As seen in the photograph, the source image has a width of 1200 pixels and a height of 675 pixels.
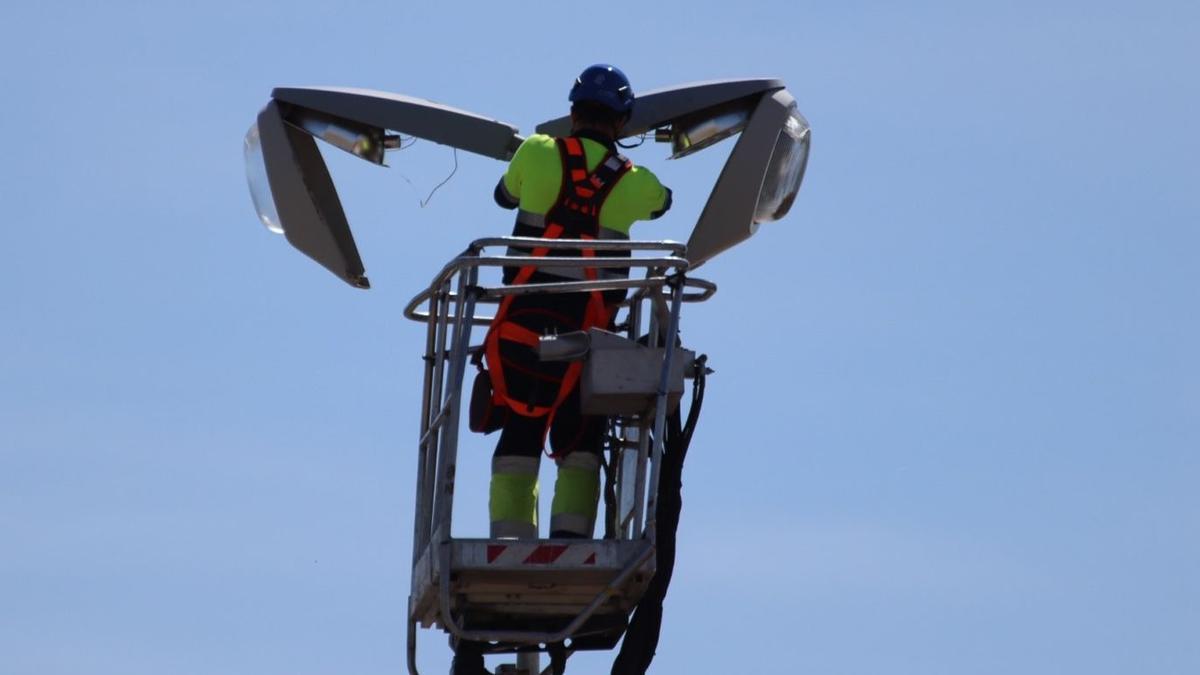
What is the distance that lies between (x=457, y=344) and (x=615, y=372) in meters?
0.89

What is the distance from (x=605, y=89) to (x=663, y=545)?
9.04ft

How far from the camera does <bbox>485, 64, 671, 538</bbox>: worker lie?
610 inches

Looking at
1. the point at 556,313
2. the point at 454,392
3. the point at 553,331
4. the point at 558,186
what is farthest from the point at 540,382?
the point at 558,186

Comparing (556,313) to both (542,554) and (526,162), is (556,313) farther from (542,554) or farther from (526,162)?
(542,554)

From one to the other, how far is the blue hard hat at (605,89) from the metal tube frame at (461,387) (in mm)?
1076

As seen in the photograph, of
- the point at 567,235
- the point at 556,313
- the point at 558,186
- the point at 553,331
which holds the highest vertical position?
the point at 558,186

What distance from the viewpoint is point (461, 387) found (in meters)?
14.9

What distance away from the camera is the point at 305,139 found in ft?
55.7

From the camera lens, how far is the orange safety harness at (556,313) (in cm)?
1546

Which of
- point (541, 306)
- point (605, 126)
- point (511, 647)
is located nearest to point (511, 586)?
point (511, 647)

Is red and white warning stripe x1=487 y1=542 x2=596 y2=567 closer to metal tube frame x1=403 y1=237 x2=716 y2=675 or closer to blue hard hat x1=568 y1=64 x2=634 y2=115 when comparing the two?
metal tube frame x1=403 y1=237 x2=716 y2=675

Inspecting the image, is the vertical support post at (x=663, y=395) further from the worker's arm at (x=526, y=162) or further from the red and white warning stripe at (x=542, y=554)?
the worker's arm at (x=526, y=162)

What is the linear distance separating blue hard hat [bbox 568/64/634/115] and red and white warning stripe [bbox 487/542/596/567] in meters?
2.76

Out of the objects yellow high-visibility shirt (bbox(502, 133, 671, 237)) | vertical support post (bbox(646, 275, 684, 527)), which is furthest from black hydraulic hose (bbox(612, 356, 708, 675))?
yellow high-visibility shirt (bbox(502, 133, 671, 237))
